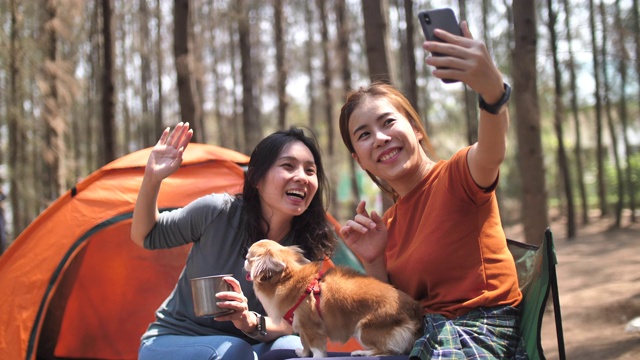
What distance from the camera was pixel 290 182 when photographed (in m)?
2.77

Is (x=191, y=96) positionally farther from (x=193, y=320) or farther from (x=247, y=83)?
(x=247, y=83)

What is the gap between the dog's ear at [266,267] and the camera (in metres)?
2.33

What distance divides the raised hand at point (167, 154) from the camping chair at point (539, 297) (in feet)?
5.32

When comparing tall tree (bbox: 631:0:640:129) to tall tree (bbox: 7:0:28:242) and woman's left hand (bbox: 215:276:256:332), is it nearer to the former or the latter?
woman's left hand (bbox: 215:276:256:332)

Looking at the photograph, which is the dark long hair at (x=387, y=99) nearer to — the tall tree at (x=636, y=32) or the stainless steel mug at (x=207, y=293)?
the stainless steel mug at (x=207, y=293)

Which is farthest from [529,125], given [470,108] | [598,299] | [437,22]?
[470,108]

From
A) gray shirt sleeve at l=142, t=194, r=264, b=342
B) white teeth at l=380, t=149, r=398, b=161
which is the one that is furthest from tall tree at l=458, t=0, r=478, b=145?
white teeth at l=380, t=149, r=398, b=161

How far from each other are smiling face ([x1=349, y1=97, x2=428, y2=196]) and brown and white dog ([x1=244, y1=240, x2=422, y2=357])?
0.44 meters

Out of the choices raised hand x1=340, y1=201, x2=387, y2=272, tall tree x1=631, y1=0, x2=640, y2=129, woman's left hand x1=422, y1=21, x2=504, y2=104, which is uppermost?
tall tree x1=631, y1=0, x2=640, y2=129

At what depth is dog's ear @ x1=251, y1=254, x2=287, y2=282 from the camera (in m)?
2.33

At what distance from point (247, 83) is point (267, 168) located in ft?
33.5

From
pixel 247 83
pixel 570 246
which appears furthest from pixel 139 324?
pixel 570 246

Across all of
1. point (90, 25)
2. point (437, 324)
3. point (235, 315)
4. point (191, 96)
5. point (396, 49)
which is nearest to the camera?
point (437, 324)

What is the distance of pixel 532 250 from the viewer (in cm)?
231
